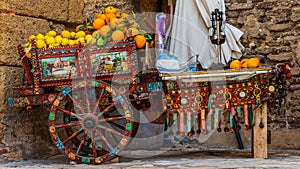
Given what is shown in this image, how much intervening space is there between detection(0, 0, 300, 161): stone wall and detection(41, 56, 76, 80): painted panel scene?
0.62 m

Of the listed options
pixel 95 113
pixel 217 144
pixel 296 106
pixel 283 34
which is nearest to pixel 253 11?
pixel 283 34

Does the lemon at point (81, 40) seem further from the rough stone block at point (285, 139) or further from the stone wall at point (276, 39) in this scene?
the rough stone block at point (285, 139)

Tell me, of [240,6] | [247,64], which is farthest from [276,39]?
[247,64]

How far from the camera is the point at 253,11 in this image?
6.39 metres

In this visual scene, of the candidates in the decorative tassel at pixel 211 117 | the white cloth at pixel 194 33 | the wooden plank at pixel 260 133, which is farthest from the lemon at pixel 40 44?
the wooden plank at pixel 260 133

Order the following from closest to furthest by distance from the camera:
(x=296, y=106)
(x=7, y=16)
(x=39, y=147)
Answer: (x=7, y=16), (x=39, y=147), (x=296, y=106)

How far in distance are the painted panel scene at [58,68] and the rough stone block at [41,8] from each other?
823mm

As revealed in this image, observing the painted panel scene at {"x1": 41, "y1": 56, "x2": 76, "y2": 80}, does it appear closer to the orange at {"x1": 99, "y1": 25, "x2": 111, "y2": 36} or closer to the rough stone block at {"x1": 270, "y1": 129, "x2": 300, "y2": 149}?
the orange at {"x1": 99, "y1": 25, "x2": 111, "y2": 36}

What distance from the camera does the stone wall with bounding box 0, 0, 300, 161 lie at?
4948 millimetres

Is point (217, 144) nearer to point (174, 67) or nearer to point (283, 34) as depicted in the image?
point (283, 34)

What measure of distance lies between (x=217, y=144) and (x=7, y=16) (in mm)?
3070

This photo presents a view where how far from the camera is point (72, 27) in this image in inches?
227

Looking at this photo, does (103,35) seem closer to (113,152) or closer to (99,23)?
(99,23)

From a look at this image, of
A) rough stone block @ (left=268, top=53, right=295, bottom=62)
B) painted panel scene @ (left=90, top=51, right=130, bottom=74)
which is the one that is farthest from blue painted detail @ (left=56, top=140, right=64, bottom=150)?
rough stone block @ (left=268, top=53, right=295, bottom=62)
